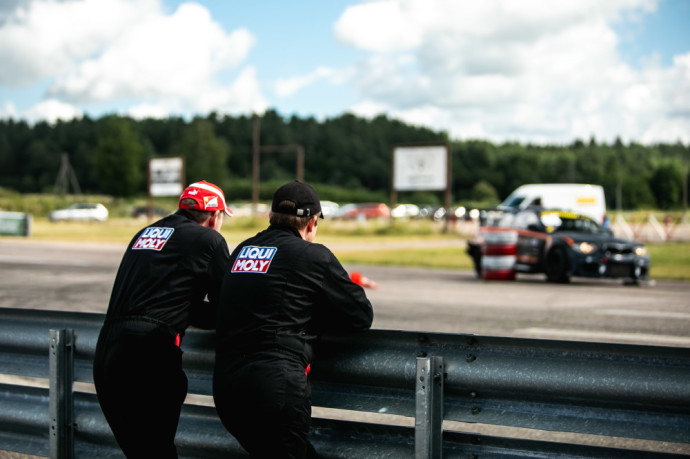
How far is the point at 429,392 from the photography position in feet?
10.0

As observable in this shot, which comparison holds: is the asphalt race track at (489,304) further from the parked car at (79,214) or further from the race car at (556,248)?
the parked car at (79,214)

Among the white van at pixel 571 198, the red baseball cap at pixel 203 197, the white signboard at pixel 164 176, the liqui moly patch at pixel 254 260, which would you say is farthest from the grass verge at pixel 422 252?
the liqui moly patch at pixel 254 260

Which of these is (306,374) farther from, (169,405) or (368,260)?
(368,260)

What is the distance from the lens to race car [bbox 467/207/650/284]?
15695 mm

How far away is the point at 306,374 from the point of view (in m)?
3.13

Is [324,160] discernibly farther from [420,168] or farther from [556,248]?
[556,248]

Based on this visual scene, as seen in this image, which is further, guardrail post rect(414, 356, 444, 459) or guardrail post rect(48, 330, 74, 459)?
guardrail post rect(48, 330, 74, 459)

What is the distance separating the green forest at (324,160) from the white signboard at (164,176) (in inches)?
2463

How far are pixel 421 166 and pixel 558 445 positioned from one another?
40099mm

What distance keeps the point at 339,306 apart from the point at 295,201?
0.52 meters

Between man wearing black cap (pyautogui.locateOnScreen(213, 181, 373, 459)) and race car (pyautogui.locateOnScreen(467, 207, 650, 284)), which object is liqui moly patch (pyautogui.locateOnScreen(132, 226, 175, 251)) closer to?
man wearing black cap (pyautogui.locateOnScreen(213, 181, 373, 459))

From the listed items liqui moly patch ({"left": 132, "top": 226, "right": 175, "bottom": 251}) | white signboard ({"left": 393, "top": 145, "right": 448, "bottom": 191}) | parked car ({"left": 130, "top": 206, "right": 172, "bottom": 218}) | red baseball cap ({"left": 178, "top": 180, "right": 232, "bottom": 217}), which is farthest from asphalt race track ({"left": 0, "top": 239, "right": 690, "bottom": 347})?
parked car ({"left": 130, "top": 206, "right": 172, "bottom": 218})

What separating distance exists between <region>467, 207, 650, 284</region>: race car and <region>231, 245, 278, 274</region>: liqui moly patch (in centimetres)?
1363

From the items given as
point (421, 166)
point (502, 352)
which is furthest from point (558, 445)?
point (421, 166)
